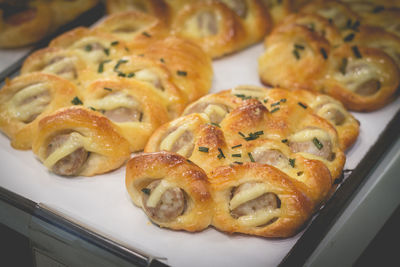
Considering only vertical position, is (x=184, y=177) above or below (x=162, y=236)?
above

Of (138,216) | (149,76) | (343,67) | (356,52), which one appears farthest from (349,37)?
(138,216)

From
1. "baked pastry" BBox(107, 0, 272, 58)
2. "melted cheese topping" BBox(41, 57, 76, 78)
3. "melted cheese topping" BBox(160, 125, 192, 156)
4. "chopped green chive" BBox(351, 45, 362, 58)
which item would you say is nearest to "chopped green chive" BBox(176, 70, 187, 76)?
"baked pastry" BBox(107, 0, 272, 58)

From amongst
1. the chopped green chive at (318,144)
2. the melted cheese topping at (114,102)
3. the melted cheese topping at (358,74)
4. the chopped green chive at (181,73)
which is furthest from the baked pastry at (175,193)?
the melted cheese topping at (358,74)

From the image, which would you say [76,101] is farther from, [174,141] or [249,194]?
[249,194]

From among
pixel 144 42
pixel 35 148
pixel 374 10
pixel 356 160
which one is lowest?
pixel 35 148

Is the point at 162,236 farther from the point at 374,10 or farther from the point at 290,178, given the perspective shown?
the point at 374,10

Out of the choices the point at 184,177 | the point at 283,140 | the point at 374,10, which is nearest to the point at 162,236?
the point at 184,177

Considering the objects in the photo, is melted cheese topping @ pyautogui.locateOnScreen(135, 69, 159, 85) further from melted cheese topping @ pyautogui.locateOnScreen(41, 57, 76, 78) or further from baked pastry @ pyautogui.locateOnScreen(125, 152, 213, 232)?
baked pastry @ pyautogui.locateOnScreen(125, 152, 213, 232)
